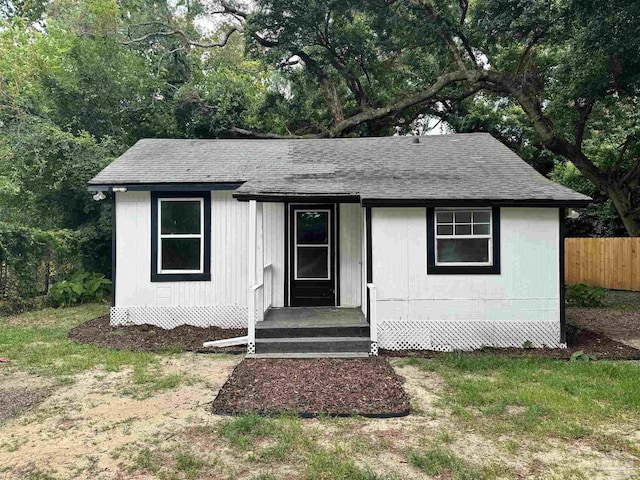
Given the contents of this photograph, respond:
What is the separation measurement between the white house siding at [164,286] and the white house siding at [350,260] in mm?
1865

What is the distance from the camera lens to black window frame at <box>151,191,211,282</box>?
788 centimetres

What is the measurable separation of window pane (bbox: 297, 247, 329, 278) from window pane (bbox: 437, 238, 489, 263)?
2.33 meters

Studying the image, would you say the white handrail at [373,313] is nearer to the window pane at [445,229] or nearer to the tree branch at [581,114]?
the window pane at [445,229]

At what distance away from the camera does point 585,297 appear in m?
10.8

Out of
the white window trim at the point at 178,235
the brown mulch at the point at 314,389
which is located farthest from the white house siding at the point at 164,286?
the brown mulch at the point at 314,389

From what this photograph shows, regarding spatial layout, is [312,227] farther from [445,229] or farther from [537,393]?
[537,393]

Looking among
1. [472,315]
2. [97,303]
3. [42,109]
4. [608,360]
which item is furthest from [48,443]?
[42,109]

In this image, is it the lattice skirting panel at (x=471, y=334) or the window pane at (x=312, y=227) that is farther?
the window pane at (x=312, y=227)

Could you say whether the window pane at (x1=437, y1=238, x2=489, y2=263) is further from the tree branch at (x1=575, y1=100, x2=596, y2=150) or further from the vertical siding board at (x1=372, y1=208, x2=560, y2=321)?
the tree branch at (x1=575, y1=100, x2=596, y2=150)

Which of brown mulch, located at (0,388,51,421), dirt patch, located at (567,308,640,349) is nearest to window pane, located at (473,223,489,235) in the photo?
dirt patch, located at (567,308,640,349)

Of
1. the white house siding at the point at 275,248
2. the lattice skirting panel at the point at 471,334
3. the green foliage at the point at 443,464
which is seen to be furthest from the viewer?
the white house siding at the point at 275,248

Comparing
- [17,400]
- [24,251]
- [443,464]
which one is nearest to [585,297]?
[443,464]

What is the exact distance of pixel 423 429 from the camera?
3867 millimetres

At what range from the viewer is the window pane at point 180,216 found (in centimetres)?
797
